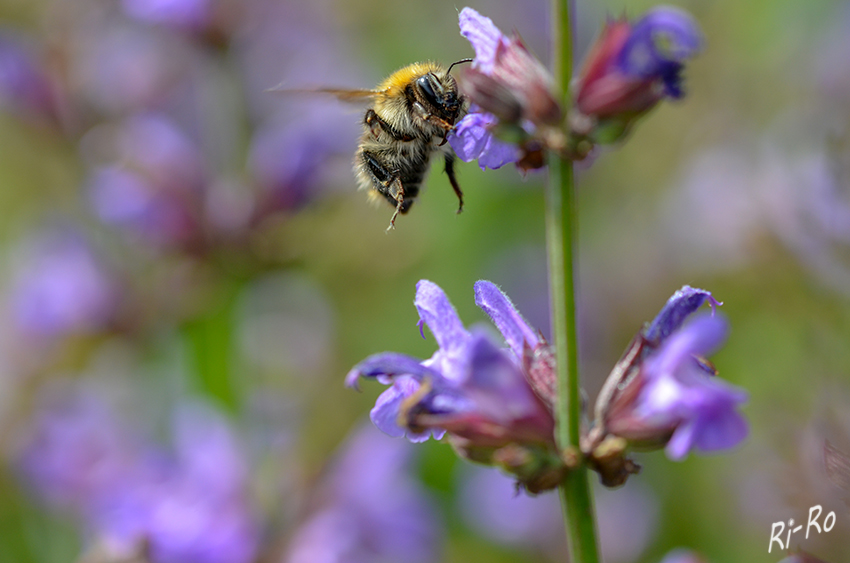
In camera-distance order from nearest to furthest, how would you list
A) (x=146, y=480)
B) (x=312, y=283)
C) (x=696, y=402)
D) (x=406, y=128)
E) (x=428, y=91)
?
(x=696, y=402) → (x=428, y=91) → (x=406, y=128) → (x=146, y=480) → (x=312, y=283)

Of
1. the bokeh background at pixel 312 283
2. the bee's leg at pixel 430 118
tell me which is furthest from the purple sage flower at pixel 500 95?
the bokeh background at pixel 312 283

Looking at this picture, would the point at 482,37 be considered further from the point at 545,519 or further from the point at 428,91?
the point at 545,519

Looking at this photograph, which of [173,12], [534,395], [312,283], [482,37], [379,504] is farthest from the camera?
[312,283]

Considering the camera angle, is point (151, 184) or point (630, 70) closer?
point (630, 70)

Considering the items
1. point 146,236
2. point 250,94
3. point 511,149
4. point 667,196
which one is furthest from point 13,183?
point 511,149

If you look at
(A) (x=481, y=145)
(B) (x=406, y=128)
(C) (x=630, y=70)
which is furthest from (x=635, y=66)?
(B) (x=406, y=128)

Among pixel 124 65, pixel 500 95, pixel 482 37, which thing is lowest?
pixel 500 95

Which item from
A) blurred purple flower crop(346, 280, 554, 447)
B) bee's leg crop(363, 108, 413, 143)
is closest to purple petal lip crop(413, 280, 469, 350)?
blurred purple flower crop(346, 280, 554, 447)
